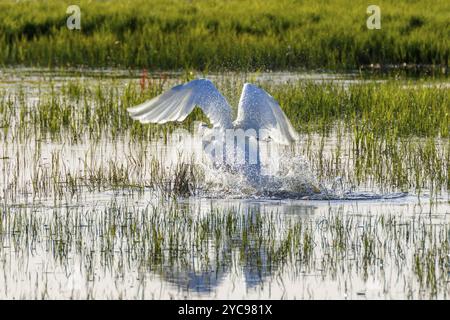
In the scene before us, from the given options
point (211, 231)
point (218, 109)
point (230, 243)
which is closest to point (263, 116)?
point (218, 109)

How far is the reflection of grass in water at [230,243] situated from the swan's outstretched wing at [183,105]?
875mm

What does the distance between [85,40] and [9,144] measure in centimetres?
948

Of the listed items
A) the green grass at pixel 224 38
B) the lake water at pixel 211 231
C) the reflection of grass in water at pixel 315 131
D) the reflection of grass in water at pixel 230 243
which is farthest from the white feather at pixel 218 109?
the green grass at pixel 224 38

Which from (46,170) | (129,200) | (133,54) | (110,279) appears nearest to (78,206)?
(129,200)

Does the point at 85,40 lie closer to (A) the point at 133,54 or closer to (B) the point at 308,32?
(A) the point at 133,54

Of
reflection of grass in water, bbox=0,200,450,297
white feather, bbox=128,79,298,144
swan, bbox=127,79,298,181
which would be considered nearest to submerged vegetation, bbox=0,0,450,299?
reflection of grass in water, bbox=0,200,450,297

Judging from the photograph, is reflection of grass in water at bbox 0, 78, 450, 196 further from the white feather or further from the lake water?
the white feather

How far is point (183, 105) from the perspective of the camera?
8461 millimetres

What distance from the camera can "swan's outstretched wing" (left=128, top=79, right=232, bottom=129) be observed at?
836cm

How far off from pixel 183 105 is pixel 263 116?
Result: 0.67m

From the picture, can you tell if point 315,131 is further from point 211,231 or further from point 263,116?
point 211,231

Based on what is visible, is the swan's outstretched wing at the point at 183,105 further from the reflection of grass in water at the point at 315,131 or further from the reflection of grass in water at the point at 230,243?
the reflection of grass in water at the point at 230,243

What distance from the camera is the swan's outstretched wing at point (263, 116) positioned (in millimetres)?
Result: 8602

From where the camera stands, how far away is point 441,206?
25.6ft
